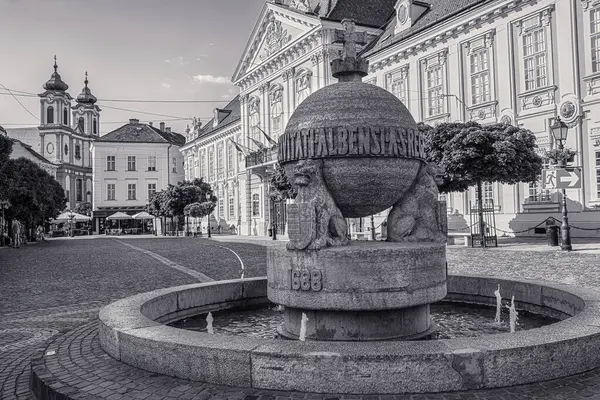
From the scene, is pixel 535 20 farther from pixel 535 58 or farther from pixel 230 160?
pixel 230 160

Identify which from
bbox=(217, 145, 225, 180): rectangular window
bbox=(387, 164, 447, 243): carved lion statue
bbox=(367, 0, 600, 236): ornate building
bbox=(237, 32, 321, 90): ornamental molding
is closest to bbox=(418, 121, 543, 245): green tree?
bbox=(367, 0, 600, 236): ornate building

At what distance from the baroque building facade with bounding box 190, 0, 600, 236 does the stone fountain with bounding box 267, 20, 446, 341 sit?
57.7 ft

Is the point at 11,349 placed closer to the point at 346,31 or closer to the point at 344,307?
the point at 344,307

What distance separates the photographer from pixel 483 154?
19.5 meters

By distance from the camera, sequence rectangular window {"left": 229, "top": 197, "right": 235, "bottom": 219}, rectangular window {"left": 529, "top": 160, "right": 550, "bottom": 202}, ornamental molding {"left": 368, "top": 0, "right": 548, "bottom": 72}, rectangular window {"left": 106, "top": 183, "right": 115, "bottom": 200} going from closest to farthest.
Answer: rectangular window {"left": 529, "top": 160, "right": 550, "bottom": 202} < ornamental molding {"left": 368, "top": 0, "right": 548, "bottom": 72} < rectangular window {"left": 229, "top": 197, "right": 235, "bottom": 219} < rectangular window {"left": 106, "top": 183, "right": 115, "bottom": 200}

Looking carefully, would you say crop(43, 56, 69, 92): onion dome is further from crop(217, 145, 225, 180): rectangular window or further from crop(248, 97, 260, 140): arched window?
crop(248, 97, 260, 140): arched window

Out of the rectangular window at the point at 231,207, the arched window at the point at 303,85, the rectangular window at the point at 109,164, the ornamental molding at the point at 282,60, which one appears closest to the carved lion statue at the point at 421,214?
the ornamental molding at the point at 282,60

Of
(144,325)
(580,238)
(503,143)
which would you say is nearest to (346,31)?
(144,325)

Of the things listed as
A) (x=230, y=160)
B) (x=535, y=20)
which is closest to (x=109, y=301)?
(x=535, y=20)

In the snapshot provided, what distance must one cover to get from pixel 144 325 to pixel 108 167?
73.5 meters

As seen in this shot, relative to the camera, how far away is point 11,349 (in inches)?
240

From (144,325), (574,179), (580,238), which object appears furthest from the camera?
(580,238)

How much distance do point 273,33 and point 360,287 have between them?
3913 cm

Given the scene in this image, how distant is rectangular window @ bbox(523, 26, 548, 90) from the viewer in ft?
77.0
